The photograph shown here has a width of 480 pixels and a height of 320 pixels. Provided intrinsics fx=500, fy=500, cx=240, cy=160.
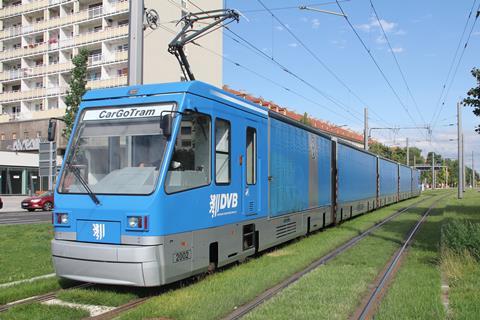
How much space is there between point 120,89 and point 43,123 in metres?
49.3

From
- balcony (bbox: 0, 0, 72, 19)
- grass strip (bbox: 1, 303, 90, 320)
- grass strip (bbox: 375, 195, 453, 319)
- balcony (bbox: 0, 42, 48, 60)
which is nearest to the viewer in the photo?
grass strip (bbox: 1, 303, 90, 320)

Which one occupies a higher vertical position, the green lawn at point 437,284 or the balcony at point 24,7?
the balcony at point 24,7

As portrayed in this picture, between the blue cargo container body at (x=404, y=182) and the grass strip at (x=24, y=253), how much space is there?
102 feet

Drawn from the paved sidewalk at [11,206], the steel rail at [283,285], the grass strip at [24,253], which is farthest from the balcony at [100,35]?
the steel rail at [283,285]

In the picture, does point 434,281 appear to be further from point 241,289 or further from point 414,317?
point 241,289

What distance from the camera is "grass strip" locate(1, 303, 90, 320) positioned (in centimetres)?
595

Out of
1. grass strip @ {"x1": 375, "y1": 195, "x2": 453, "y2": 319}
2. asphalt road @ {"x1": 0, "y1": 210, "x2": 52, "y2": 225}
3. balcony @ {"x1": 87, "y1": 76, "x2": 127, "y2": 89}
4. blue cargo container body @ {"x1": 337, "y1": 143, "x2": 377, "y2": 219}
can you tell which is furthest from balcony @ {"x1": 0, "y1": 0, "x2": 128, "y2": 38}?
grass strip @ {"x1": 375, "y1": 195, "x2": 453, "y2": 319}

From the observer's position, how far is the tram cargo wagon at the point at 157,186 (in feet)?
22.3

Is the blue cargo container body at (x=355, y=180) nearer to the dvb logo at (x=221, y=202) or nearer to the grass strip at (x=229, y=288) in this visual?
Answer: the grass strip at (x=229, y=288)

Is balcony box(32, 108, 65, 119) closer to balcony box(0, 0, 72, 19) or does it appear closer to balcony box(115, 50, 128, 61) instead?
balcony box(115, 50, 128, 61)

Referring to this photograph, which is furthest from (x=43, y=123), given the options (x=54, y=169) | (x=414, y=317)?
(x=414, y=317)

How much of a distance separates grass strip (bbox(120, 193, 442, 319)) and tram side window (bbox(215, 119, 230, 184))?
1638mm

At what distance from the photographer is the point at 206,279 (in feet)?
26.5

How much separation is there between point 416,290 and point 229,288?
2773 mm
